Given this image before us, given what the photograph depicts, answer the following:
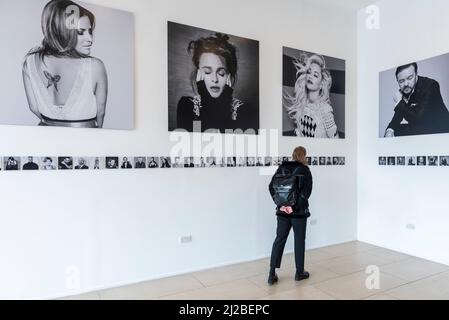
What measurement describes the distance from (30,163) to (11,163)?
15cm

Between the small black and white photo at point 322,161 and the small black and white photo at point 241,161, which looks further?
the small black and white photo at point 322,161

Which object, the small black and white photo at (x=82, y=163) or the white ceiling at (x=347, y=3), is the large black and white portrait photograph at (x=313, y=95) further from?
the small black and white photo at (x=82, y=163)

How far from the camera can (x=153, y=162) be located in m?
3.35

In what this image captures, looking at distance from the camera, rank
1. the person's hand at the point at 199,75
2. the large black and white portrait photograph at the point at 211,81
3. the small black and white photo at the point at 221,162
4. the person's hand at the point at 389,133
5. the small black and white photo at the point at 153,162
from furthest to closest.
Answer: the person's hand at the point at 389,133, the small black and white photo at the point at 221,162, the person's hand at the point at 199,75, the large black and white portrait photograph at the point at 211,81, the small black and white photo at the point at 153,162

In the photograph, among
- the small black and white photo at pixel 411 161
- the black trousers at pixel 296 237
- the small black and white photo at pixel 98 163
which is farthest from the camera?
the small black and white photo at pixel 411 161

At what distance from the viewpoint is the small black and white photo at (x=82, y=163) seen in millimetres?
2980

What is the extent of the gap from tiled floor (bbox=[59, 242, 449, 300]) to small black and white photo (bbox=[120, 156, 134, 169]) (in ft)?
4.41

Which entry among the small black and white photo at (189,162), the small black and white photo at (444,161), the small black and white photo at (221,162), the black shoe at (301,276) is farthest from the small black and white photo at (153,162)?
the small black and white photo at (444,161)

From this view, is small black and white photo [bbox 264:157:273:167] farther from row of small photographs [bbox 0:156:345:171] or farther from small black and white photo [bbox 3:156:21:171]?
small black and white photo [bbox 3:156:21:171]

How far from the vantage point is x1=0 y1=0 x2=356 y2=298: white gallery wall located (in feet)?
9.22

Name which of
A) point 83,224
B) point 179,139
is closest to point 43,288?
point 83,224

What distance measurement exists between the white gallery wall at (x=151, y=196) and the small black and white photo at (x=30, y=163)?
60mm

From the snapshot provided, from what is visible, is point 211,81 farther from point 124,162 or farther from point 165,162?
point 124,162

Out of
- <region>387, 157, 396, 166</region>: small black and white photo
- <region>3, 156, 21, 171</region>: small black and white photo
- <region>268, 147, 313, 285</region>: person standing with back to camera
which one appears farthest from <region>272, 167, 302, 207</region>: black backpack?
<region>3, 156, 21, 171</region>: small black and white photo
